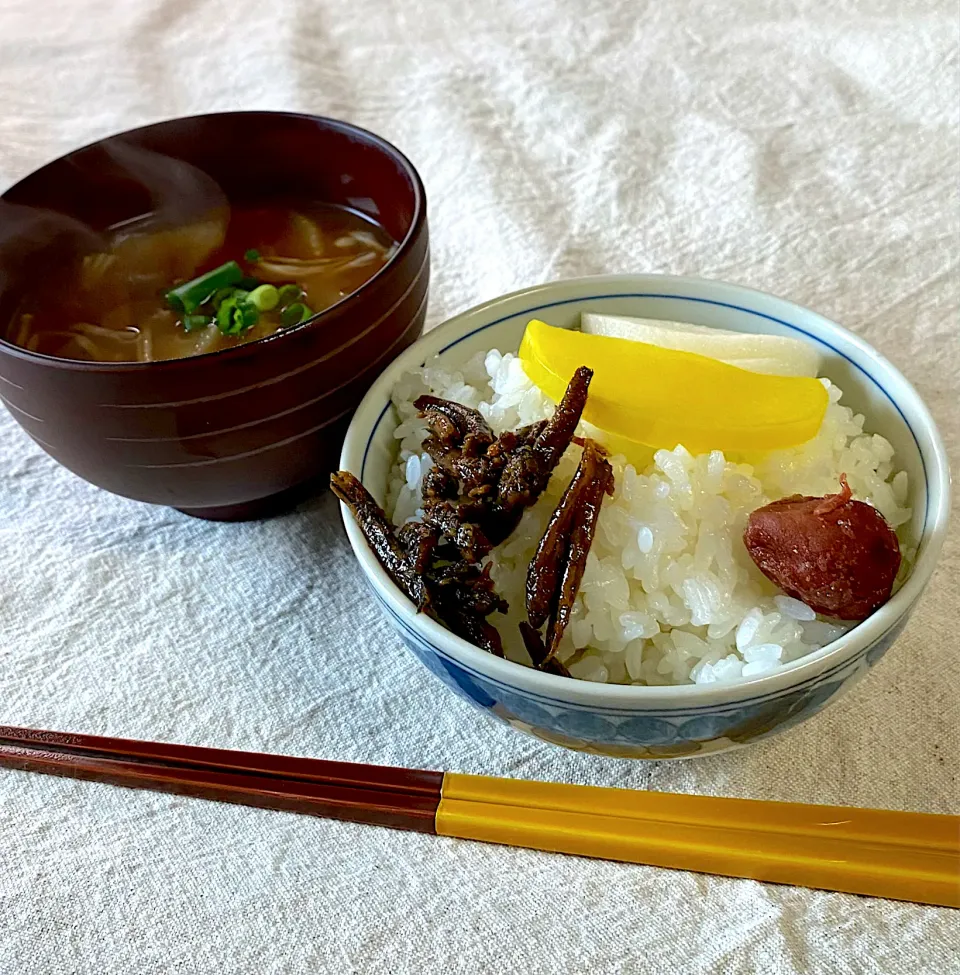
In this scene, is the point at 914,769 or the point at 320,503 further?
the point at 320,503

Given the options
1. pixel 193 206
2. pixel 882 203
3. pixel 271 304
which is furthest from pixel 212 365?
pixel 882 203

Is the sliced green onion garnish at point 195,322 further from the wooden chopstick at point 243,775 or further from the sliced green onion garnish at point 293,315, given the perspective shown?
the wooden chopstick at point 243,775

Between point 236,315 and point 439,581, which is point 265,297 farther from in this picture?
point 439,581

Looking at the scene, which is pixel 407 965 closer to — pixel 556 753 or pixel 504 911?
pixel 504 911

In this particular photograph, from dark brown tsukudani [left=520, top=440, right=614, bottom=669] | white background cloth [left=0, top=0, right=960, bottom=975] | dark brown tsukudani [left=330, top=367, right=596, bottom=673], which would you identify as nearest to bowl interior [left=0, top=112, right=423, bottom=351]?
white background cloth [left=0, top=0, right=960, bottom=975]

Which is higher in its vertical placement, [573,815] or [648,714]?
[648,714]

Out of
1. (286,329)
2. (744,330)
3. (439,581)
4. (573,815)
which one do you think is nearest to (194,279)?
(286,329)

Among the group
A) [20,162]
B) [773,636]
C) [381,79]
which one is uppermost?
[773,636]
